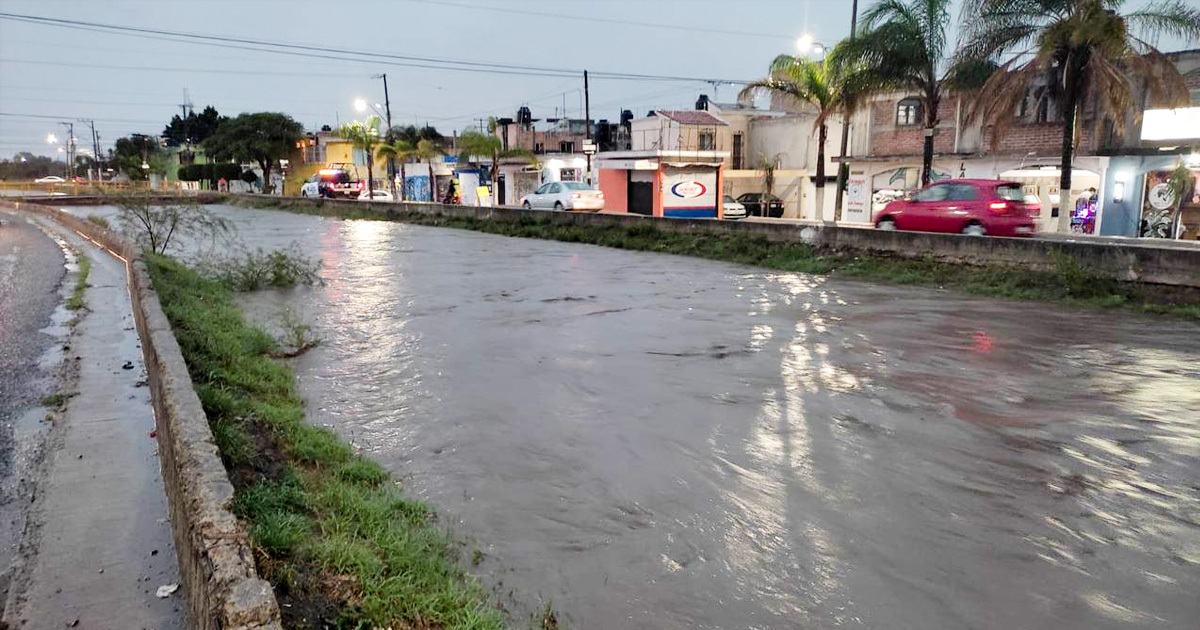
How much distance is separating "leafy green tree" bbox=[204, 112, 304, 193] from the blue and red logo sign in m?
50.6

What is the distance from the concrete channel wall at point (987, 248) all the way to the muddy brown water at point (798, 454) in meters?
1.21

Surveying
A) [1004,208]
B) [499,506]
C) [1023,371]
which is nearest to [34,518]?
[499,506]

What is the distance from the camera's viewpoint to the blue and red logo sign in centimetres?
3130

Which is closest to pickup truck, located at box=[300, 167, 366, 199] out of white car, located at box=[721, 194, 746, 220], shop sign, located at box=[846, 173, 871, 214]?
white car, located at box=[721, 194, 746, 220]

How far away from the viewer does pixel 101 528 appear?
4957mm

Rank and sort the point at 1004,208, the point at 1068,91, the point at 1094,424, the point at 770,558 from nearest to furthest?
the point at 770,558
the point at 1094,424
the point at 1004,208
the point at 1068,91

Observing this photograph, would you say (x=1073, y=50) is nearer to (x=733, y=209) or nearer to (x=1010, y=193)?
(x=1010, y=193)

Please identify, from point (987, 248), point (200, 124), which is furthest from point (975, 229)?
point (200, 124)

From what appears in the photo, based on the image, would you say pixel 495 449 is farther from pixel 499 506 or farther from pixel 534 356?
pixel 534 356

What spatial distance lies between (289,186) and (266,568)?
73.6 meters

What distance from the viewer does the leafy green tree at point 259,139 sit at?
69812 mm

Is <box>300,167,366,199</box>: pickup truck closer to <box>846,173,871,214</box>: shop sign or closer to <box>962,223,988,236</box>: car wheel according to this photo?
<box>846,173,871,214</box>: shop sign

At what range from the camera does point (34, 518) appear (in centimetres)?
509

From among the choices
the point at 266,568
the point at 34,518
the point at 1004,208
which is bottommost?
the point at 34,518
